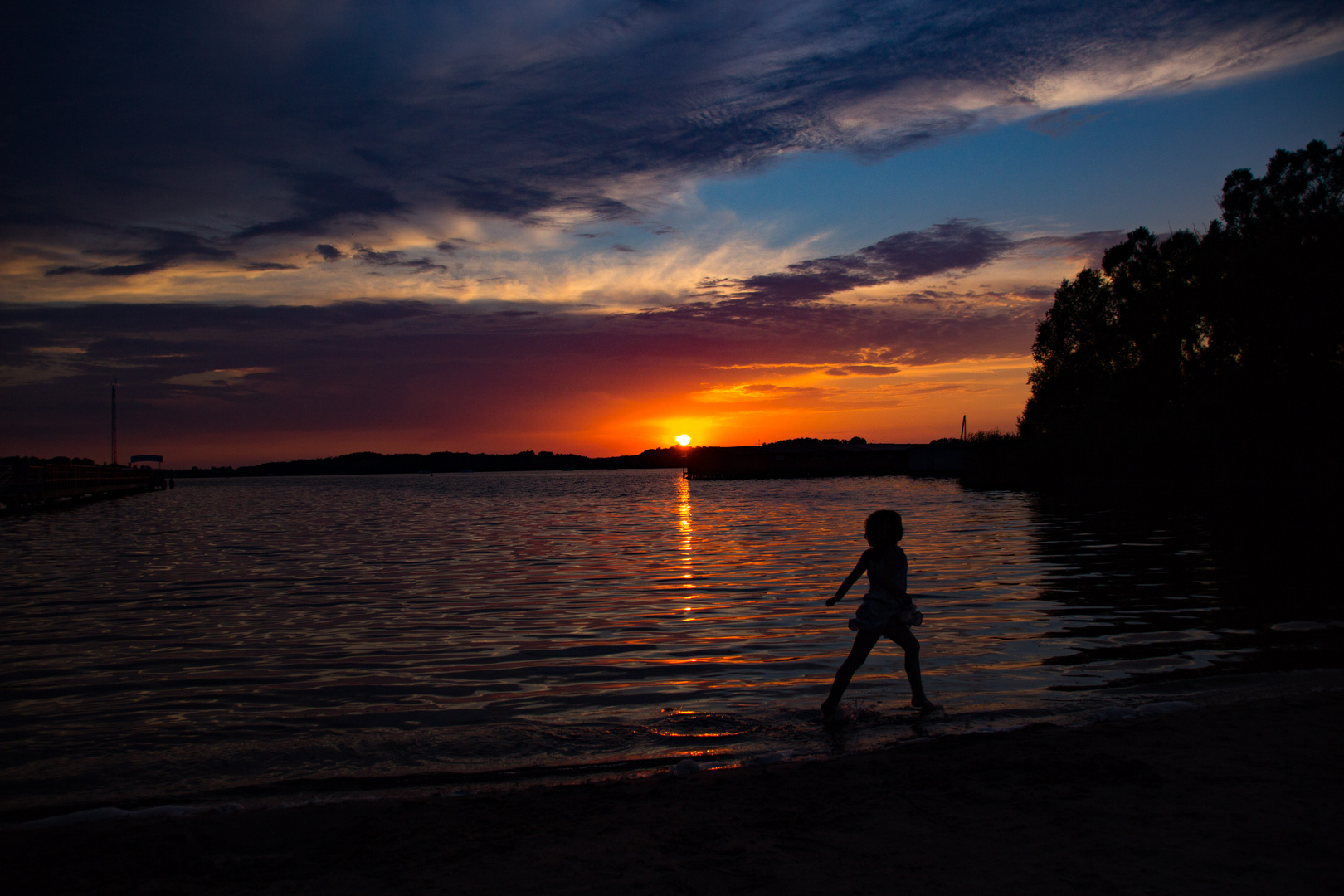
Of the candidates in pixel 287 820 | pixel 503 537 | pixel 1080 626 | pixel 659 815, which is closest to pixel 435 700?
pixel 287 820

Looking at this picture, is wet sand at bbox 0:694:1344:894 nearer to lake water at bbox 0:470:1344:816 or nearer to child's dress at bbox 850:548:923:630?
lake water at bbox 0:470:1344:816

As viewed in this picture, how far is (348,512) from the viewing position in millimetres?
50250

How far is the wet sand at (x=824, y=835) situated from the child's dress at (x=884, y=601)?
1425 mm

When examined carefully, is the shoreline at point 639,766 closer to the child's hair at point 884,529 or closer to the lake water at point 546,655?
the lake water at point 546,655

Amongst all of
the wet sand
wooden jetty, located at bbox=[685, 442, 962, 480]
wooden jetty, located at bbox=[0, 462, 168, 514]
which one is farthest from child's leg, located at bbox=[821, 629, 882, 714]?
wooden jetty, located at bbox=[685, 442, 962, 480]

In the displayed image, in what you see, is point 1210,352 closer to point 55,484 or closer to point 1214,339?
point 1214,339

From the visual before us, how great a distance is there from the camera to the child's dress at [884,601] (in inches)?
290

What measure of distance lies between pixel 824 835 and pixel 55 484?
73.2 metres

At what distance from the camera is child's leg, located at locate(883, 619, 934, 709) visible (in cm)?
758

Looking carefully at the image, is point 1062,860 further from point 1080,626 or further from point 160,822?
point 1080,626

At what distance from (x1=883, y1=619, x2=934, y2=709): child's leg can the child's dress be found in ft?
0.31

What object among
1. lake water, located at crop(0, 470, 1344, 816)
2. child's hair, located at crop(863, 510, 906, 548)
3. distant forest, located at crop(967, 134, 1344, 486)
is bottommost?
lake water, located at crop(0, 470, 1344, 816)

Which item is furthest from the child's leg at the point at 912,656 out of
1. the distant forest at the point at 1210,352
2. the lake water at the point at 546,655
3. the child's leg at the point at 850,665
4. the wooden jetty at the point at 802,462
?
the wooden jetty at the point at 802,462

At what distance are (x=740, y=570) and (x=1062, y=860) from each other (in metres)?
15.2
